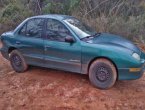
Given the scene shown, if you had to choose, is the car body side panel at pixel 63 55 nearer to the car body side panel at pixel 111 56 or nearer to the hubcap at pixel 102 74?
the car body side panel at pixel 111 56

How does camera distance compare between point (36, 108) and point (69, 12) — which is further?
point (69, 12)

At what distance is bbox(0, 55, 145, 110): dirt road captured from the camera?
580 cm

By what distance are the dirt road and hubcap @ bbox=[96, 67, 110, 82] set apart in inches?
11.5

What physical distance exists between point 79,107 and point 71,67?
1.33 metres

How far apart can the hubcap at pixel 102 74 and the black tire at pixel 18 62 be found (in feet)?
7.72

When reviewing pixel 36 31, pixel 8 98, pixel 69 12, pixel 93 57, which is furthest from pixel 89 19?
pixel 8 98

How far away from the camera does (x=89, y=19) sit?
11.4m

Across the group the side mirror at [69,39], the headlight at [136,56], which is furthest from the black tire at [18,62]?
the headlight at [136,56]

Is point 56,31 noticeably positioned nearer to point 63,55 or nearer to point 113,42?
point 63,55

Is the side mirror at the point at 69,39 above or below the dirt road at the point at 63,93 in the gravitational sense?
above

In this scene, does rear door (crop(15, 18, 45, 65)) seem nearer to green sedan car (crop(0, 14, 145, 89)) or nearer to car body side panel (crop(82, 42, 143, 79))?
green sedan car (crop(0, 14, 145, 89))

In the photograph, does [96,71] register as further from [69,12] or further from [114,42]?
[69,12]

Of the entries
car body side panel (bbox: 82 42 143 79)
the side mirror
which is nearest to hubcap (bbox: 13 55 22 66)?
the side mirror

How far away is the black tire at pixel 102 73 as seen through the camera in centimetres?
624
